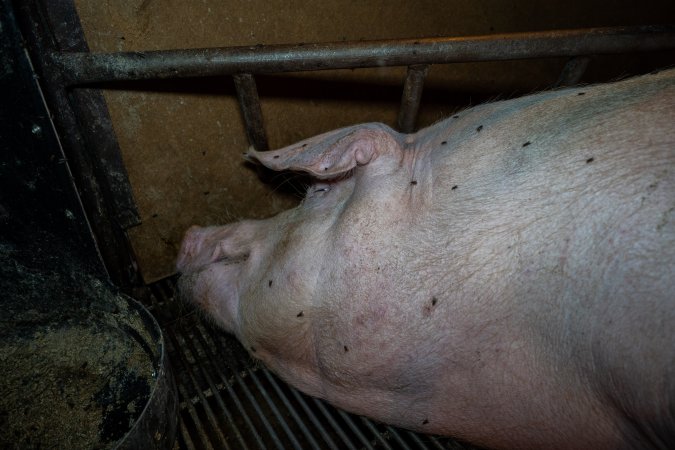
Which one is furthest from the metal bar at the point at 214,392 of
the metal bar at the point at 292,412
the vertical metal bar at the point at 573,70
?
the vertical metal bar at the point at 573,70

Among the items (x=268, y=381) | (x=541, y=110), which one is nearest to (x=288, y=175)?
(x=268, y=381)

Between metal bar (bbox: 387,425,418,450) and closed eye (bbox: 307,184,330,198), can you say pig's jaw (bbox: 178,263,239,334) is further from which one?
metal bar (bbox: 387,425,418,450)

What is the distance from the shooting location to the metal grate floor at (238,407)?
6.21ft

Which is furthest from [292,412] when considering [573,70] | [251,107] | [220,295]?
[573,70]

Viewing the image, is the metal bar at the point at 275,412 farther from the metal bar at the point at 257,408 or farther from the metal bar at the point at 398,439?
the metal bar at the point at 398,439

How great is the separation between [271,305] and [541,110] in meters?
1.19

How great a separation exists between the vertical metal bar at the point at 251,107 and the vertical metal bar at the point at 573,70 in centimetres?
145

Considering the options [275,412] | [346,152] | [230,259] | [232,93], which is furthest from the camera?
[232,93]

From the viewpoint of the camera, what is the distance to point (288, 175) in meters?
2.68

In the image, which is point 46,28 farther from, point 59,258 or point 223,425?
point 223,425

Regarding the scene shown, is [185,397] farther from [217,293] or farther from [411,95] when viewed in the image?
[411,95]

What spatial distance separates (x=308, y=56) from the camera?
173 cm

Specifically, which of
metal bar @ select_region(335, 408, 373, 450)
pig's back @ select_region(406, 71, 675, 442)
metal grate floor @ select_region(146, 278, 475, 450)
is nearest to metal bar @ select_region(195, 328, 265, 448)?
metal grate floor @ select_region(146, 278, 475, 450)

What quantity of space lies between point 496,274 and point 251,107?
4.21 ft
